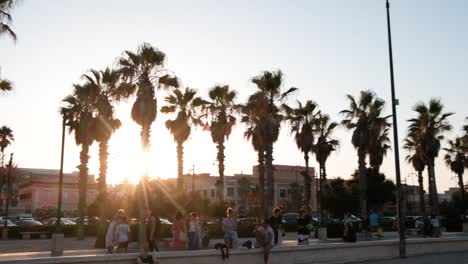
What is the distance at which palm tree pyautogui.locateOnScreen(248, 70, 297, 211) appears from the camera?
34.6 meters

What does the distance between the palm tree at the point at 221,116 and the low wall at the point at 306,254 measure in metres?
18.9

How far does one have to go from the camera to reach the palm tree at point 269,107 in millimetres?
34625

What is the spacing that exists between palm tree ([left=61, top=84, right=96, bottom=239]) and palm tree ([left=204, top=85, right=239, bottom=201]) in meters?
8.30

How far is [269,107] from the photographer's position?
35250 mm

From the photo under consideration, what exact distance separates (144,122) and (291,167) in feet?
256

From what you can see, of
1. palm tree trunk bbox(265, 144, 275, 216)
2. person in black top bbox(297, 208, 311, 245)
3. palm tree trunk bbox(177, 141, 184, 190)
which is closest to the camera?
person in black top bbox(297, 208, 311, 245)

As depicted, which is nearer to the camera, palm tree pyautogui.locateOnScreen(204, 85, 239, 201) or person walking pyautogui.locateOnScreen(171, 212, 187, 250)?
person walking pyautogui.locateOnScreen(171, 212, 187, 250)

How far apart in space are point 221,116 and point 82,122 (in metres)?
9.68

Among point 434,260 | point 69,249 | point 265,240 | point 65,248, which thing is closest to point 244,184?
point 65,248

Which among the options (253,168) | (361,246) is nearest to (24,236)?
(361,246)

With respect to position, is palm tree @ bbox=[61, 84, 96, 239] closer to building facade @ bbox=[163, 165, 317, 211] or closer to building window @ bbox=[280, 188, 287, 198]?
building facade @ bbox=[163, 165, 317, 211]

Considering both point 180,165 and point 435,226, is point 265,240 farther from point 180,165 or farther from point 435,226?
point 180,165

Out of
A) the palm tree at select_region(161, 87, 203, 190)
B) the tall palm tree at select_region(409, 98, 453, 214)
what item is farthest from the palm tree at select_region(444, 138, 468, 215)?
the palm tree at select_region(161, 87, 203, 190)

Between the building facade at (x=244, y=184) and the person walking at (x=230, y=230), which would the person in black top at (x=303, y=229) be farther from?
the building facade at (x=244, y=184)
